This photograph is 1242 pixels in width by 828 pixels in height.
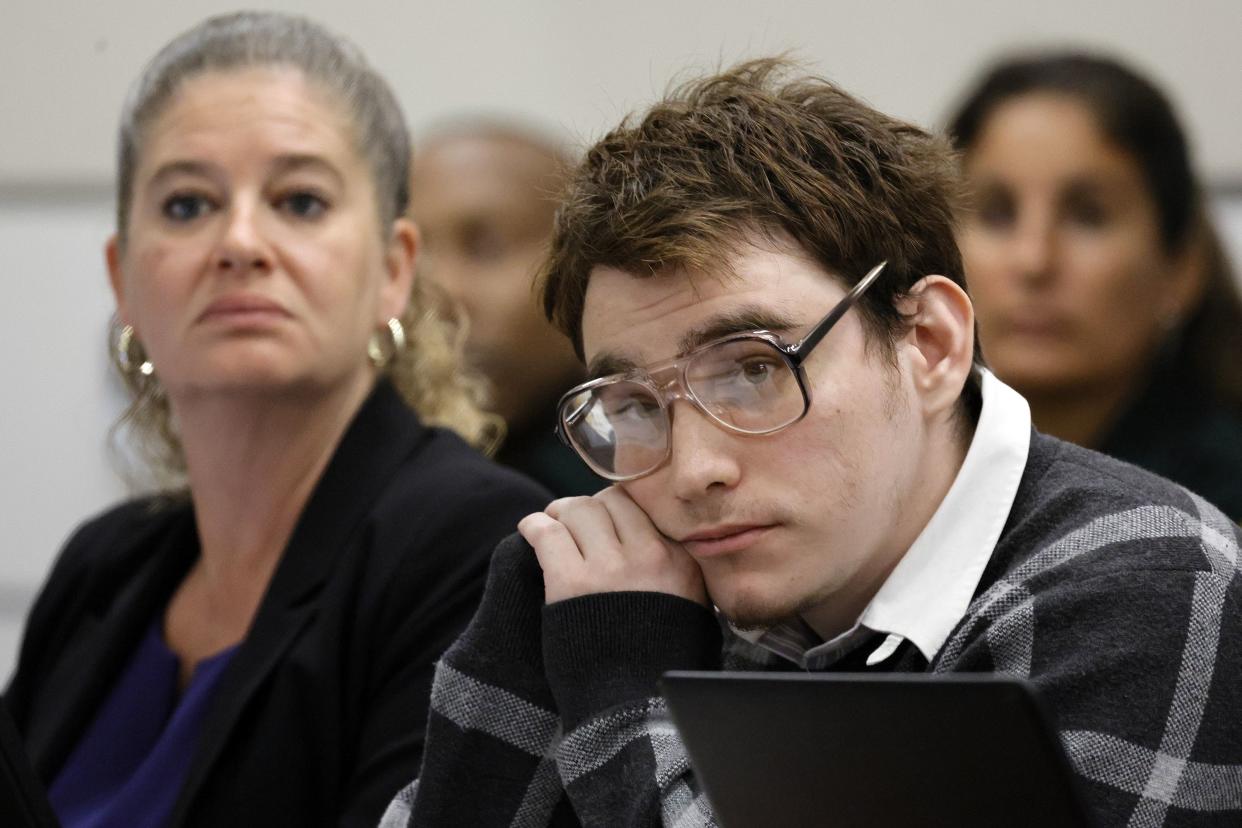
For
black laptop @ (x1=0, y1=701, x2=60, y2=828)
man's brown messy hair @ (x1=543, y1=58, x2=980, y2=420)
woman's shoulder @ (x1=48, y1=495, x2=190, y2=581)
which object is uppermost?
man's brown messy hair @ (x1=543, y1=58, x2=980, y2=420)

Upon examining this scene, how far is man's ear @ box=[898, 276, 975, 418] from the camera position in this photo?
57.2 inches

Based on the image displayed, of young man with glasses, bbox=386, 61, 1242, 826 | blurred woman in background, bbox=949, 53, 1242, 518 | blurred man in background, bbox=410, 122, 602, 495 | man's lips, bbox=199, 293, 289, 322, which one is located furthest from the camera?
blurred man in background, bbox=410, 122, 602, 495

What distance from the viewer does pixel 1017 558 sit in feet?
4.48

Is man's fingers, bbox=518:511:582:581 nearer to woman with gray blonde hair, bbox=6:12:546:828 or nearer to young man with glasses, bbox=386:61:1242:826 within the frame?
young man with glasses, bbox=386:61:1242:826

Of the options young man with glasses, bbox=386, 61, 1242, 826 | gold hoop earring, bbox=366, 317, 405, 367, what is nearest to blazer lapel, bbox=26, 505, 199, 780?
gold hoop earring, bbox=366, 317, 405, 367

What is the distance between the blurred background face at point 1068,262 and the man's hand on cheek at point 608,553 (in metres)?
1.48

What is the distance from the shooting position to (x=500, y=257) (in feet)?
11.6

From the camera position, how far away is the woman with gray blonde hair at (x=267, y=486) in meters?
Result: 1.88

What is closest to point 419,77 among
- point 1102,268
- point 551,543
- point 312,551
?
point 1102,268

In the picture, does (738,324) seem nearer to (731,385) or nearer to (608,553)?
(731,385)

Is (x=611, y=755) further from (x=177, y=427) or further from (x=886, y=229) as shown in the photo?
(x=177, y=427)

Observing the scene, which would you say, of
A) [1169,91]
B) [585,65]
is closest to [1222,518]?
[1169,91]

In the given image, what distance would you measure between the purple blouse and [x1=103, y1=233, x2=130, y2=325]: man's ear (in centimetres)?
49

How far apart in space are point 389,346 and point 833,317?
106 centimetres
